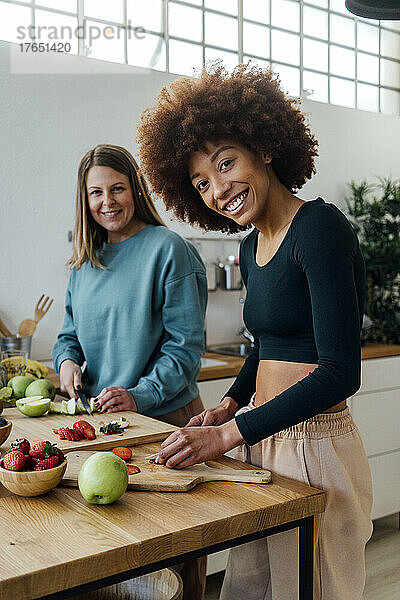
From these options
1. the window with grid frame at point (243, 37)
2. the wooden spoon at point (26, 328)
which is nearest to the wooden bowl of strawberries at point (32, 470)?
the wooden spoon at point (26, 328)

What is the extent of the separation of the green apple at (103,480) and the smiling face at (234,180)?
58 cm

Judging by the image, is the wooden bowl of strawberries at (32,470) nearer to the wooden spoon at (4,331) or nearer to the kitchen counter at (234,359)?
the kitchen counter at (234,359)

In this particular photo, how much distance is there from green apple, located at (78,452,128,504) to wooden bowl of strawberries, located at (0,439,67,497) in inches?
2.1

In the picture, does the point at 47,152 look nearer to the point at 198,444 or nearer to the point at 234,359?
the point at 234,359

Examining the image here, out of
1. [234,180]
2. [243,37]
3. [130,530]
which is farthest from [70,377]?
[243,37]

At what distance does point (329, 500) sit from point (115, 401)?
690 mm

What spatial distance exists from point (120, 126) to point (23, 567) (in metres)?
2.71

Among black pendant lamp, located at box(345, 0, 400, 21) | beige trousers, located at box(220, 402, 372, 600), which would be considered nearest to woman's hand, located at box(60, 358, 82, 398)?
beige trousers, located at box(220, 402, 372, 600)

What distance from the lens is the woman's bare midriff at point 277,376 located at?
1.36m

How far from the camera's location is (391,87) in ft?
15.7

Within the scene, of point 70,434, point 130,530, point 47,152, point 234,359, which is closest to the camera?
point 130,530

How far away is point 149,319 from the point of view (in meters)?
1.93

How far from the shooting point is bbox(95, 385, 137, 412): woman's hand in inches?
70.2

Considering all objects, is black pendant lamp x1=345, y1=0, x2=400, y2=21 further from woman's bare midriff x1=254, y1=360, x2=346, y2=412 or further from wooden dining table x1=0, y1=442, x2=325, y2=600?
wooden dining table x1=0, y1=442, x2=325, y2=600
